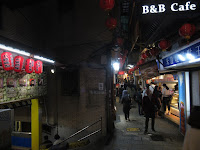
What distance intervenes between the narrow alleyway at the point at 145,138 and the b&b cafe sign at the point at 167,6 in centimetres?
673

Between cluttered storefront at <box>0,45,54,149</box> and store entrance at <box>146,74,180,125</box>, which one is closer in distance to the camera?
cluttered storefront at <box>0,45,54,149</box>

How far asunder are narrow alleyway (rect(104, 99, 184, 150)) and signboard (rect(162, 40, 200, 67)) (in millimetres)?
4500

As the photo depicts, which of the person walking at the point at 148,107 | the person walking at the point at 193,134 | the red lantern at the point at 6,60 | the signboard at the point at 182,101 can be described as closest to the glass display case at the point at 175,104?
the signboard at the point at 182,101

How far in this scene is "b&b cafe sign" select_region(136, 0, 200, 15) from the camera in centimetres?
543

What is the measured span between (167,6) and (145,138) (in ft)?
24.0

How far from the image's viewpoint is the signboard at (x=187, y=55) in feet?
17.4

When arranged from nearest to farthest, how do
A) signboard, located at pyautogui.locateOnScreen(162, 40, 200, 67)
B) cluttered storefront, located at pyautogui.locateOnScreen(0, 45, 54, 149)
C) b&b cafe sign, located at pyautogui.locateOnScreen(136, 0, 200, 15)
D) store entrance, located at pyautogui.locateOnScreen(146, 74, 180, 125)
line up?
signboard, located at pyautogui.locateOnScreen(162, 40, 200, 67) → b&b cafe sign, located at pyautogui.locateOnScreen(136, 0, 200, 15) → cluttered storefront, located at pyautogui.locateOnScreen(0, 45, 54, 149) → store entrance, located at pyautogui.locateOnScreen(146, 74, 180, 125)

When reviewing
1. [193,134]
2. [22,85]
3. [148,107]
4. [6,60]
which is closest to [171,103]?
[148,107]

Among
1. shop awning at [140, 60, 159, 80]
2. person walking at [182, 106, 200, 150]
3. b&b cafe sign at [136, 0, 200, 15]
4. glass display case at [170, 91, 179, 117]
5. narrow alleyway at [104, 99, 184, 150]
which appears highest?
b&b cafe sign at [136, 0, 200, 15]

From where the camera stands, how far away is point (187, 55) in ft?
19.8

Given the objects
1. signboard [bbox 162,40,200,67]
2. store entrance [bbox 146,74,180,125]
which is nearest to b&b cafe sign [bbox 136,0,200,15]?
signboard [bbox 162,40,200,67]

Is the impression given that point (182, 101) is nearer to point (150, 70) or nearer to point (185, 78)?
point (185, 78)

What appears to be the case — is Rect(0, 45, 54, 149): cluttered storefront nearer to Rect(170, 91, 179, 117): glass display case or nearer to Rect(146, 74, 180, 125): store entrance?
Rect(146, 74, 180, 125): store entrance

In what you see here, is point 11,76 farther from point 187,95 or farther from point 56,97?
point 187,95
